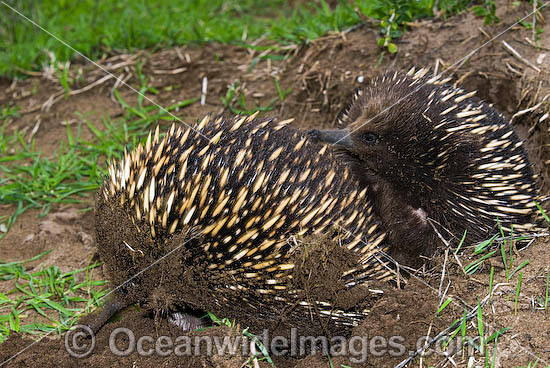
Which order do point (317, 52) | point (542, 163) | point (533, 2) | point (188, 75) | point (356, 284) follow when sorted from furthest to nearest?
1. point (188, 75)
2. point (317, 52)
3. point (533, 2)
4. point (542, 163)
5. point (356, 284)

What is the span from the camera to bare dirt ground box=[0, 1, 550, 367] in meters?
2.64

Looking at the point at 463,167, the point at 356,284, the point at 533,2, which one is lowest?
the point at 356,284

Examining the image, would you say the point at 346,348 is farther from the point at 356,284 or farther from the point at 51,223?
the point at 51,223

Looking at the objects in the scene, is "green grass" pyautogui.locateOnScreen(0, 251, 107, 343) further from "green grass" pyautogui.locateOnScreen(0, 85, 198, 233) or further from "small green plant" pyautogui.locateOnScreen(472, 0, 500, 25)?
"small green plant" pyautogui.locateOnScreen(472, 0, 500, 25)

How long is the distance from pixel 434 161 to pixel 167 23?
11.4ft

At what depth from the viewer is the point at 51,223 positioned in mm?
4047

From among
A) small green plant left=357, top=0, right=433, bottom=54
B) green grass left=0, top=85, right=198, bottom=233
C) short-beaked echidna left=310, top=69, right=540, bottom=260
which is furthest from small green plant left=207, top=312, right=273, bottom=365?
small green plant left=357, top=0, right=433, bottom=54

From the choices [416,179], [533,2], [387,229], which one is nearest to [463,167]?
[416,179]

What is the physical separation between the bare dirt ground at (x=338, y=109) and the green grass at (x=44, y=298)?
134mm

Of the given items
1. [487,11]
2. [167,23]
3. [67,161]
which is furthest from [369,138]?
[167,23]

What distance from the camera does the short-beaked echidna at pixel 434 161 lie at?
10.2 ft

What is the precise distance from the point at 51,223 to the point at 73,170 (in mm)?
569

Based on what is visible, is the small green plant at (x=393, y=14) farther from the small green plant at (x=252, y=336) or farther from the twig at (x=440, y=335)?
the small green plant at (x=252, y=336)

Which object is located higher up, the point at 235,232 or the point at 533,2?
the point at 533,2
